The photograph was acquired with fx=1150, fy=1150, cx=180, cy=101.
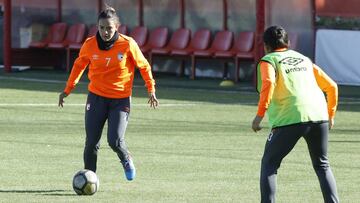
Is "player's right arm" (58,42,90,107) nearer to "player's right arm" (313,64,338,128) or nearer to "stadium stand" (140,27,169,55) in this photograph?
"player's right arm" (313,64,338,128)

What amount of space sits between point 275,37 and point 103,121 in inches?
105

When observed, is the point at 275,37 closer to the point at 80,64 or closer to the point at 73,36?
the point at 80,64

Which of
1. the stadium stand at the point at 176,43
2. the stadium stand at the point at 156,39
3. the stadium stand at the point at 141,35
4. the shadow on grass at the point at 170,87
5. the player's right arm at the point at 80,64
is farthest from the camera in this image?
the stadium stand at the point at 141,35

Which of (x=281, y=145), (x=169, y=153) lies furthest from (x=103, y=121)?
(x=169, y=153)

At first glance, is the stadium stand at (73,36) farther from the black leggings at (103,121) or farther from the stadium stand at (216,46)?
the black leggings at (103,121)

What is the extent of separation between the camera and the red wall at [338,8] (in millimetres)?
28094

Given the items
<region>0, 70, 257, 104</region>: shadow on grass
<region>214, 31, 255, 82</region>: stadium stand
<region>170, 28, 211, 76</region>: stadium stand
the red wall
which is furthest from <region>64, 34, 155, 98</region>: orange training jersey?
<region>170, 28, 211, 76</region>: stadium stand

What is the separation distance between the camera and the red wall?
1106 inches

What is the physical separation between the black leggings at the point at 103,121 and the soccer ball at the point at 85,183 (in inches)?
15.1

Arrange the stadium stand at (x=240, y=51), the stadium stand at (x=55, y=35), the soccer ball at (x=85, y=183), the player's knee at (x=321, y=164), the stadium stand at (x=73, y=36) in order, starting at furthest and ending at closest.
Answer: the stadium stand at (x=55, y=35)
the stadium stand at (x=73, y=36)
the stadium stand at (x=240, y=51)
the soccer ball at (x=85, y=183)
the player's knee at (x=321, y=164)

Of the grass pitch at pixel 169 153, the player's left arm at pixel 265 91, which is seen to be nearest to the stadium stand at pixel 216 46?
the grass pitch at pixel 169 153

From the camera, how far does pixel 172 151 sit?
15281 millimetres

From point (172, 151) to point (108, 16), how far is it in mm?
4216

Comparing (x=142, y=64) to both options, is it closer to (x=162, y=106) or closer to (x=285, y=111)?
(x=285, y=111)
